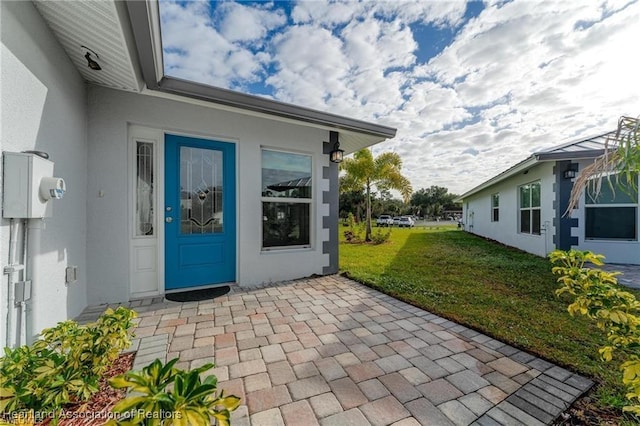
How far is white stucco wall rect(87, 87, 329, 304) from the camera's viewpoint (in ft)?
10.8

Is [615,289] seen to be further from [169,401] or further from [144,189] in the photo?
[144,189]

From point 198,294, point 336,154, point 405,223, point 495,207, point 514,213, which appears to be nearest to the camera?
point 198,294

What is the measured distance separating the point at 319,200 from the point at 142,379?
4.21 metres

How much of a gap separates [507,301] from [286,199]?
3.87 metres

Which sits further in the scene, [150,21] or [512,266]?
[512,266]

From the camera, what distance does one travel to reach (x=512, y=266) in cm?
609

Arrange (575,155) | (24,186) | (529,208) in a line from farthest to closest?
(529,208)
(575,155)
(24,186)

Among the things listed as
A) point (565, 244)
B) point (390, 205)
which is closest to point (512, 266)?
point (565, 244)

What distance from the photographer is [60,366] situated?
54.8 inches

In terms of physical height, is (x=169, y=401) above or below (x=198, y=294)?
above

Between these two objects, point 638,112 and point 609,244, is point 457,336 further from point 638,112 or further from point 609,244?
point 609,244

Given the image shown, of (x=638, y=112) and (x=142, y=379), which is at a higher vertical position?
(x=638, y=112)

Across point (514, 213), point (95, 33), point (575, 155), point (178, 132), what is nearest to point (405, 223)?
point (514, 213)

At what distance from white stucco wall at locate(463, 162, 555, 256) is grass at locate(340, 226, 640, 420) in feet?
3.04
